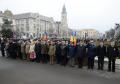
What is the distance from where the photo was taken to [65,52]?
15680mm

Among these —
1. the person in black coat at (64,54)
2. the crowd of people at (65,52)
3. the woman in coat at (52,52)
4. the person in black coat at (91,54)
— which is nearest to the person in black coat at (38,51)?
the crowd of people at (65,52)

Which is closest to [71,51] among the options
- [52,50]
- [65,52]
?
[65,52]

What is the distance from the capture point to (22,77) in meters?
11.1

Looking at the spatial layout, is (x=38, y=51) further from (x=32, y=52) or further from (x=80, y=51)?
(x=80, y=51)

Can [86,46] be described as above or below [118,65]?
above

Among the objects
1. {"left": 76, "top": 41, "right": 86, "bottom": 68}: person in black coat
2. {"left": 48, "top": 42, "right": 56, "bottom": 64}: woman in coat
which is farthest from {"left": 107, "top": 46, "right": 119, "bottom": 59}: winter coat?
{"left": 48, "top": 42, "right": 56, "bottom": 64}: woman in coat

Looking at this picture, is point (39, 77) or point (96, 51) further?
point (96, 51)

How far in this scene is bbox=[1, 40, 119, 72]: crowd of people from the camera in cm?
1378

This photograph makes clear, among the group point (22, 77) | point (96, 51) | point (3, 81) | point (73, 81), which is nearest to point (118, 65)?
point (96, 51)

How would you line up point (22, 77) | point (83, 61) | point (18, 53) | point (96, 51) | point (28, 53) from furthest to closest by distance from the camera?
point (18, 53)
point (28, 53)
point (83, 61)
point (96, 51)
point (22, 77)

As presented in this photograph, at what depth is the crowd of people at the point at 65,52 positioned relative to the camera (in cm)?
1378

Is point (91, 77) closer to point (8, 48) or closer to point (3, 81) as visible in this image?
point (3, 81)

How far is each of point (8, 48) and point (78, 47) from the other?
7.21 m

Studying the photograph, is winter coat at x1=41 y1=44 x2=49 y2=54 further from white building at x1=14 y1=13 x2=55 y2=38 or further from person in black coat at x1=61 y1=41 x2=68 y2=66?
white building at x1=14 y1=13 x2=55 y2=38
